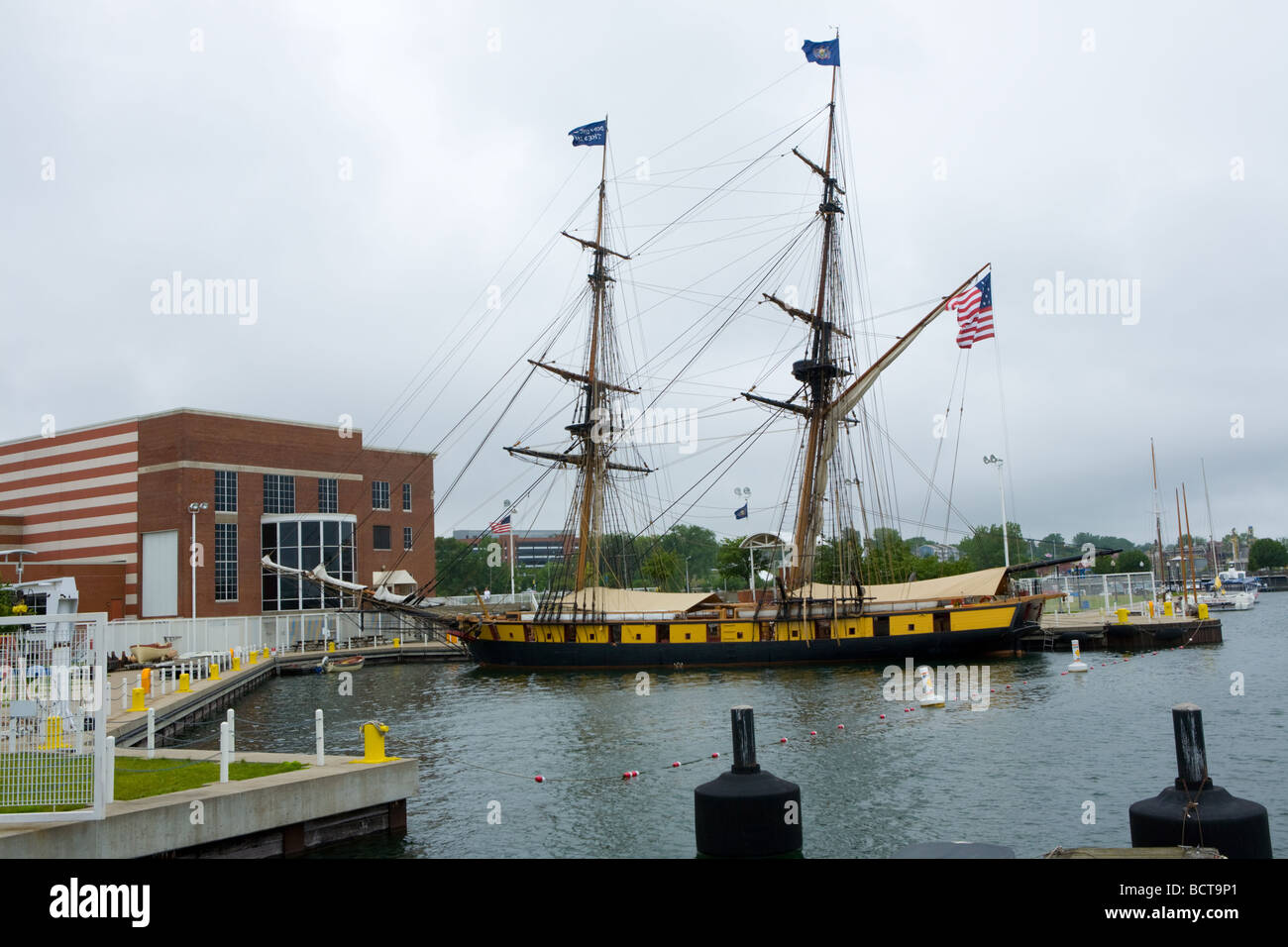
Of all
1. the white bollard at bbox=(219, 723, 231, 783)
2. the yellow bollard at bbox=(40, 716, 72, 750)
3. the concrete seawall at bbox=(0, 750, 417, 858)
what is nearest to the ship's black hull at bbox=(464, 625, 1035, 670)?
the concrete seawall at bbox=(0, 750, 417, 858)

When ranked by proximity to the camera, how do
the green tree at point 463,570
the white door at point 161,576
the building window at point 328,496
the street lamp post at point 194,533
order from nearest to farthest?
the street lamp post at point 194,533 < the white door at point 161,576 < the building window at point 328,496 < the green tree at point 463,570

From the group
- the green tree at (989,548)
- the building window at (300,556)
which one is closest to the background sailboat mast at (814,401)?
the building window at (300,556)

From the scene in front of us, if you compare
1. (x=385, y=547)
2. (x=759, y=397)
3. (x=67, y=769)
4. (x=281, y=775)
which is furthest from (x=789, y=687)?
(x=385, y=547)

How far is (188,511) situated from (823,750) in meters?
53.0

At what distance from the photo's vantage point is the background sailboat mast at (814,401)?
5538 centimetres

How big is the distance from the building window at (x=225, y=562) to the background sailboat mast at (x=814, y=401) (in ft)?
125

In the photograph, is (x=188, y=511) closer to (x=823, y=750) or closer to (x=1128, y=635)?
(x=823, y=750)

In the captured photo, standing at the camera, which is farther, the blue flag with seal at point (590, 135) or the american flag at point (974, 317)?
the blue flag with seal at point (590, 135)

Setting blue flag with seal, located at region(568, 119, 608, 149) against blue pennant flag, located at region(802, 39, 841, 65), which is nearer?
blue pennant flag, located at region(802, 39, 841, 65)

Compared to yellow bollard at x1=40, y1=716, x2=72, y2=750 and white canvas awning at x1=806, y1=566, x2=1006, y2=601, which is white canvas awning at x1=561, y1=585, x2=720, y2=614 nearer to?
white canvas awning at x1=806, y1=566, x2=1006, y2=601

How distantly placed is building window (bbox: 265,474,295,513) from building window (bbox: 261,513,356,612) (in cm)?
170

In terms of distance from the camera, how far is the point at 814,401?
2219 inches

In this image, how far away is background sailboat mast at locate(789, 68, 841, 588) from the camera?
5538 centimetres

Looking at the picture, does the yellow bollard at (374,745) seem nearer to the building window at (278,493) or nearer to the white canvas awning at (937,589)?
the white canvas awning at (937,589)
